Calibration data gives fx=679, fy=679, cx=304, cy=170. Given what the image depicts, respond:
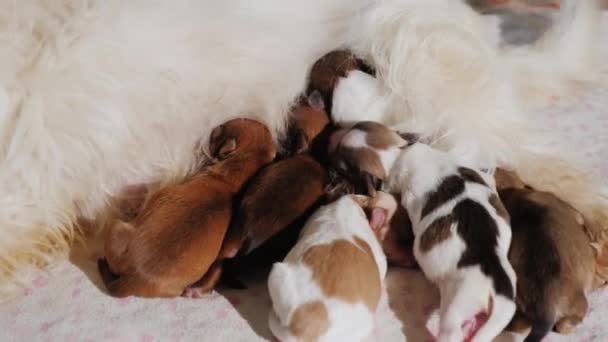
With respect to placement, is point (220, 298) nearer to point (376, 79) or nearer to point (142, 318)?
point (142, 318)

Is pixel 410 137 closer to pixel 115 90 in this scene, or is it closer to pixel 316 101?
pixel 316 101

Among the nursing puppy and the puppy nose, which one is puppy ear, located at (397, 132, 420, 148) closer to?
the nursing puppy

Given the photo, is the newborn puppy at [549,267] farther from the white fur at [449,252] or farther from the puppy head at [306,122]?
the puppy head at [306,122]

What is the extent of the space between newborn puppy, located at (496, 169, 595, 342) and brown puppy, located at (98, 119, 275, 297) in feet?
1.47

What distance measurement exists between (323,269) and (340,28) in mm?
618

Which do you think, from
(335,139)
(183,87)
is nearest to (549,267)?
(335,139)

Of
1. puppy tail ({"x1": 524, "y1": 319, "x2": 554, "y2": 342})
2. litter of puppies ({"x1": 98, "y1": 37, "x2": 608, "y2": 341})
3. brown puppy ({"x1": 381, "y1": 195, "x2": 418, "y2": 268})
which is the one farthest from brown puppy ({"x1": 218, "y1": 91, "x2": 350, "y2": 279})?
puppy tail ({"x1": 524, "y1": 319, "x2": 554, "y2": 342})

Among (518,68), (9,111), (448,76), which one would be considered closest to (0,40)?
(9,111)

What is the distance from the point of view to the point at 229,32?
1288 millimetres

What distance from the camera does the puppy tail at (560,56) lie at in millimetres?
1488

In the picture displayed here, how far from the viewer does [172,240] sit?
1.00m

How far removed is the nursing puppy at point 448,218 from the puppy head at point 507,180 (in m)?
0.08

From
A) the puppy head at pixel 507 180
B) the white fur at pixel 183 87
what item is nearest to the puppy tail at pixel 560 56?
the white fur at pixel 183 87

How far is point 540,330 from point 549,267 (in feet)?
0.29
